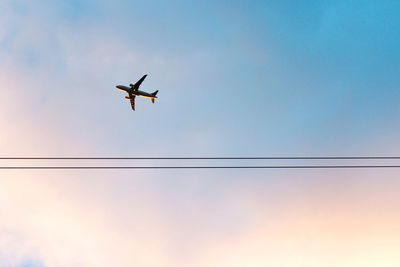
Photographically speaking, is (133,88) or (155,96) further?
(155,96)
